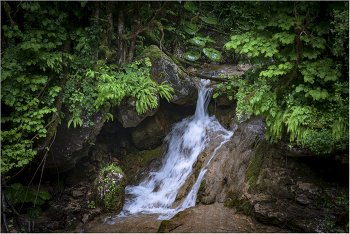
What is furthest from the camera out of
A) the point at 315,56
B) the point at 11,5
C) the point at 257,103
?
the point at 11,5

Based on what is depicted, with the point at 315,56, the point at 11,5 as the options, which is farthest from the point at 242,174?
the point at 11,5

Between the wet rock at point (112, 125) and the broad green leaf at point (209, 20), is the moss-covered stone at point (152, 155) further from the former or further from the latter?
the broad green leaf at point (209, 20)

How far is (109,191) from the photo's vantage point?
22.4 ft

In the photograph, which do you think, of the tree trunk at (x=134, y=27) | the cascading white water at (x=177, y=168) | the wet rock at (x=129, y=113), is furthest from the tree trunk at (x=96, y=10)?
the cascading white water at (x=177, y=168)

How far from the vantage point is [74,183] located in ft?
27.6

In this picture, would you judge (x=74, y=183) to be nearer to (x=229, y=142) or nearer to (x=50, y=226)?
(x=50, y=226)

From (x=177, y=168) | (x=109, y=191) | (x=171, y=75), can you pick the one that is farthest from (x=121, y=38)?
(x=109, y=191)

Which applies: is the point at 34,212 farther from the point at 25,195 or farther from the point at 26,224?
the point at 26,224

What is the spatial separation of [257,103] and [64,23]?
6.76m

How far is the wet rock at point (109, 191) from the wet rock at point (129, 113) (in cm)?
217

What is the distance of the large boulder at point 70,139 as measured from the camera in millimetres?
7324

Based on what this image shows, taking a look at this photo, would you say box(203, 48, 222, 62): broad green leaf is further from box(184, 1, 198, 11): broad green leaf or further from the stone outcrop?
the stone outcrop

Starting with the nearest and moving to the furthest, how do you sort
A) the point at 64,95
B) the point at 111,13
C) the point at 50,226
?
the point at 50,226 → the point at 64,95 → the point at 111,13

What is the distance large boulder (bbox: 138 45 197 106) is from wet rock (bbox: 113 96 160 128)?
3.16 ft
